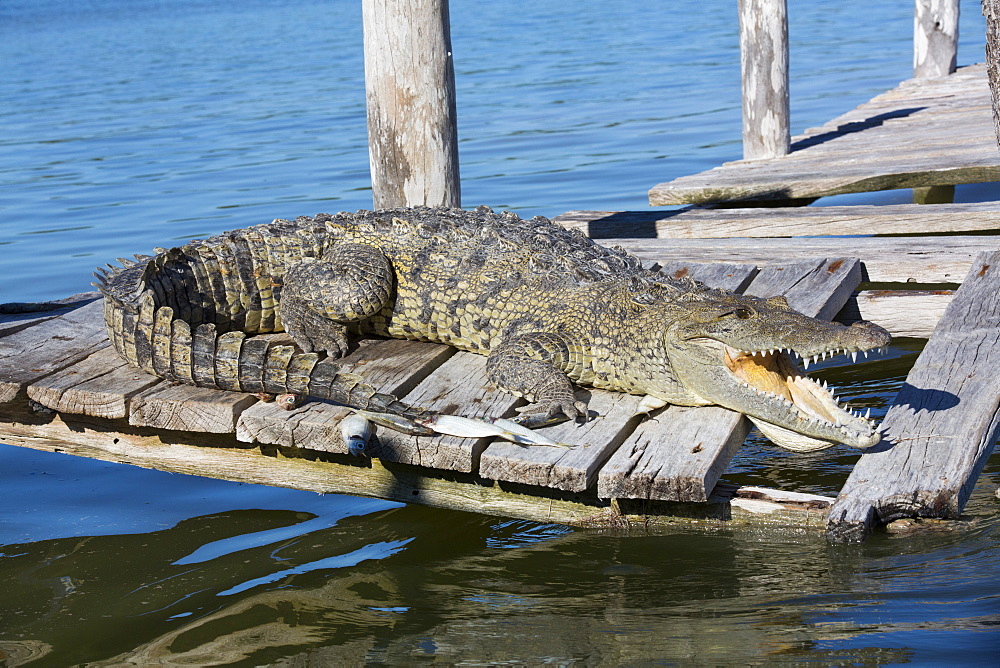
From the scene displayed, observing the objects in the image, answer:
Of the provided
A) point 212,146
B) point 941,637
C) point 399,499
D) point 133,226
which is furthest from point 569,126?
point 941,637

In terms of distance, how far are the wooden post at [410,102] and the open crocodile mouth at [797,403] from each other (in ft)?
6.49

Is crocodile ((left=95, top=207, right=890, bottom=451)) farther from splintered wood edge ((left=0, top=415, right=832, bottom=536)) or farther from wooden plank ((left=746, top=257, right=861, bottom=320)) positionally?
wooden plank ((left=746, top=257, right=861, bottom=320))

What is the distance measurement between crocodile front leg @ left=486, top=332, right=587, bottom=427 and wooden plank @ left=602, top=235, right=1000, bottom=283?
1.98 m

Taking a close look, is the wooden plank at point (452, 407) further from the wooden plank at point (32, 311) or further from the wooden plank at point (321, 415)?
the wooden plank at point (32, 311)

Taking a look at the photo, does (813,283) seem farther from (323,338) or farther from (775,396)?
(323,338)

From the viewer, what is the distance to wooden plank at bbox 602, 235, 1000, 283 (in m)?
5.17

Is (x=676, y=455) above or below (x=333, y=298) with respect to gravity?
below

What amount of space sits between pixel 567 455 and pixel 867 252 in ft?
9.25

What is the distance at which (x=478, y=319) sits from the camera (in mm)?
4250

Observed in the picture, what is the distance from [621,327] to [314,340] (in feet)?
4.27

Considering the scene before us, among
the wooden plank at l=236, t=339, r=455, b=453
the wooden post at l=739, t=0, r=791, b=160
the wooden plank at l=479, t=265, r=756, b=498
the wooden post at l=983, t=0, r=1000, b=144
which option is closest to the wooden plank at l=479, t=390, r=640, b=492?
the wooden plank at l=479, t=265, r=756, b=498

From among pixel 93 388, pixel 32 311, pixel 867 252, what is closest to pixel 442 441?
pixel 93 388

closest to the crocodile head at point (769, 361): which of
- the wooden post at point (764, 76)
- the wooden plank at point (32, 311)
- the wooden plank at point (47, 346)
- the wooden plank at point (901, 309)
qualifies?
the wooden plank at point (901, 309)

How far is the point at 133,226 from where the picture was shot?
9.08 meters
